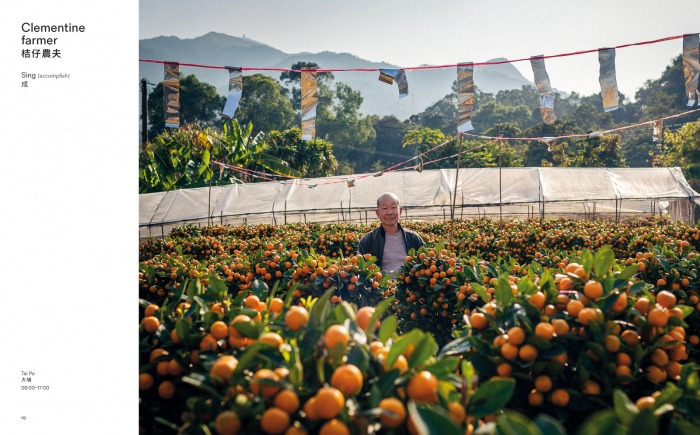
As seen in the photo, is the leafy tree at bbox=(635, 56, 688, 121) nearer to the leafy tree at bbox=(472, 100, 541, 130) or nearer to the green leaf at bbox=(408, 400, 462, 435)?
the leafy tree at bbox=(472, 100, 541, 130)

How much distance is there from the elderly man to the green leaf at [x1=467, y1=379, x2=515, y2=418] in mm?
3391

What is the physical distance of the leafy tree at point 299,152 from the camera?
25.2m

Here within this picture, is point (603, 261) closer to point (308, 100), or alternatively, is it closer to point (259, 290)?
point (259, 290)

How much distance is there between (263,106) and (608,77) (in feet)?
145

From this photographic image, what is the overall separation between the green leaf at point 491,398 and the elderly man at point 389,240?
11.1 feet

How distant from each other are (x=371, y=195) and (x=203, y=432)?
15.4m

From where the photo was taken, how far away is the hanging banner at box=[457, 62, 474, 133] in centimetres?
458

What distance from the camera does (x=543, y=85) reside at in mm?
4641

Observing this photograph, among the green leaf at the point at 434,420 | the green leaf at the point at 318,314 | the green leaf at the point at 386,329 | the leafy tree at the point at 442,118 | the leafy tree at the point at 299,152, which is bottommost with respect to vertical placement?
the green leaf at the point at 434,420

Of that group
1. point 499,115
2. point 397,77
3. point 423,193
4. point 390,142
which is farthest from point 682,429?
point 499,115

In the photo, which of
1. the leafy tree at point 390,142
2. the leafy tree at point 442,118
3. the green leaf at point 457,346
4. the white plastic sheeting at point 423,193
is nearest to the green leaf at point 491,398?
the green leaf at point 457,346

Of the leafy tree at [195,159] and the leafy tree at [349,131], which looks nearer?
the leafy tree at [195,159]

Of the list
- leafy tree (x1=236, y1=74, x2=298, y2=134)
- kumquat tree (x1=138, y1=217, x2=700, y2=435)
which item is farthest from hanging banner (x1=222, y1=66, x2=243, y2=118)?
leafy tree (x1=236, y1=74, x2=298, y2=134)

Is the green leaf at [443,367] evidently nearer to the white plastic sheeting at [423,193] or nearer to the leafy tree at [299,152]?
the white plastic sheeting at [423,193]
